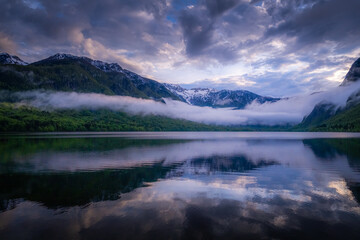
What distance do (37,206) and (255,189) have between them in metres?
20.8

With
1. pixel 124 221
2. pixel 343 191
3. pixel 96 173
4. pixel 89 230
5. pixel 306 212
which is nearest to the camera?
pixel 89 230

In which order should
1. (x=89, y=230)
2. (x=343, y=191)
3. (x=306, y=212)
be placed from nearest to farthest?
(x=89, y=230) < (x=306, y=212) < (x=343, y=191)

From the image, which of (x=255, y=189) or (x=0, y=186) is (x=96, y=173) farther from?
(x=255, y=189)

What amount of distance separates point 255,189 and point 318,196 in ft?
19.1

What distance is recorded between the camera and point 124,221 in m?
14.8

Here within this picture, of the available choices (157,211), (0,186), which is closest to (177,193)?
(157,211)

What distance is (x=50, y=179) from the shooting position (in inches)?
1053

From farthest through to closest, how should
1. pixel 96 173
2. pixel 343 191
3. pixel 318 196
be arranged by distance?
pixel 96 173, pixel 343 191, pixel 318 196

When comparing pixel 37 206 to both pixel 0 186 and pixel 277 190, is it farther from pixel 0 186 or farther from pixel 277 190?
pixel 277 190

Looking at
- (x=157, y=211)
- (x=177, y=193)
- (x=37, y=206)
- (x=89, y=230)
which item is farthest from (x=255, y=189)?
(x=37, y=206)

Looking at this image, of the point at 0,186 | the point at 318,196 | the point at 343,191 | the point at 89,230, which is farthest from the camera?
the point at 0,186

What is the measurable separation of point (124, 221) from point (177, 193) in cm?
781

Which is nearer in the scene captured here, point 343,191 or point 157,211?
point 157,211

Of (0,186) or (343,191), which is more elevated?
(343,191)
